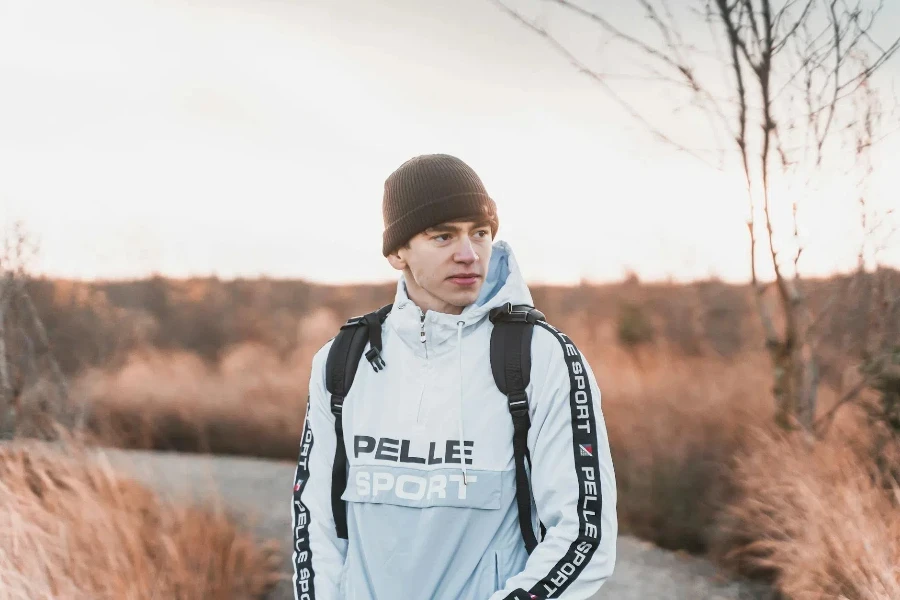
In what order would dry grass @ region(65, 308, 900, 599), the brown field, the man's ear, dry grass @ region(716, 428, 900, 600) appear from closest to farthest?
the man's ear
dry grass @ region(716, 428, 900, 600)
dry grass @ region(65, 308, 900, 599)
the brown field

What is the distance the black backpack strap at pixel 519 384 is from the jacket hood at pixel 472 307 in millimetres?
81

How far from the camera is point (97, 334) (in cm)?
734

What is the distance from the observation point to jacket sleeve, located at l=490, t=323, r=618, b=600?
1.64 metres

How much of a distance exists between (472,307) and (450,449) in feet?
1.21

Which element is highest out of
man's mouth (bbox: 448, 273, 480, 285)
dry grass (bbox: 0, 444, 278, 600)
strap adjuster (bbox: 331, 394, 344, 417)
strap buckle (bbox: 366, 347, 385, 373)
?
man's mouth (bbox: 448, 273, 480, 285)

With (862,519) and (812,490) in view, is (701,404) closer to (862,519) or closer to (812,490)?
(812,490)

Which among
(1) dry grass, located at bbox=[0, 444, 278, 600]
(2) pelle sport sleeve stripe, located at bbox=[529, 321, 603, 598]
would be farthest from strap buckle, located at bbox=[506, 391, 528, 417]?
(1) dry grass, located at bbox=[0, 444, 278, 600]

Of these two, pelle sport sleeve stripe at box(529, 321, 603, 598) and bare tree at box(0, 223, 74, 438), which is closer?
pelle sport sleeve stripe at box(529, 321, 603, 598)

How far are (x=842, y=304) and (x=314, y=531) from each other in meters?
4.71

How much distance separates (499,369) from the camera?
175 centimetres

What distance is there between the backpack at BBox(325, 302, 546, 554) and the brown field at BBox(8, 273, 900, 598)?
8.12 ft

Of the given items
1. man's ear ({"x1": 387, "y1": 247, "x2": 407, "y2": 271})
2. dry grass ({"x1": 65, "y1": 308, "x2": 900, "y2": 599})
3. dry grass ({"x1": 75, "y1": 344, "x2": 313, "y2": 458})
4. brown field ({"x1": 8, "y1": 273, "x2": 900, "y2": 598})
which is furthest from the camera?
dry grass ({"x1": 75, "y1": 344, "x2": 313, "y2": 458})

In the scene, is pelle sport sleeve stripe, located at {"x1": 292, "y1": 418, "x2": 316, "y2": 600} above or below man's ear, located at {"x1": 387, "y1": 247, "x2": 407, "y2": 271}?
below

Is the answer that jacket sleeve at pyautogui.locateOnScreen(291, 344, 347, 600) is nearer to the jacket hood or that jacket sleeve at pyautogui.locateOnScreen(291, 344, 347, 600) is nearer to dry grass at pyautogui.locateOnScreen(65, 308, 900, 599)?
the jacket hood
